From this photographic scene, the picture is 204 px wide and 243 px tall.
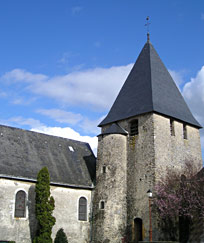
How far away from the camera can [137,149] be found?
73.7ft

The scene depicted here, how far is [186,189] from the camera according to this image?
1989 centimetres

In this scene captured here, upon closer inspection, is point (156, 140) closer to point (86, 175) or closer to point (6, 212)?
point (86, 175)

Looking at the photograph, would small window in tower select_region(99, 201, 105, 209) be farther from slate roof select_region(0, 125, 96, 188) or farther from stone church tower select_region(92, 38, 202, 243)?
slate roof select_region(0, 125, 96, 188)

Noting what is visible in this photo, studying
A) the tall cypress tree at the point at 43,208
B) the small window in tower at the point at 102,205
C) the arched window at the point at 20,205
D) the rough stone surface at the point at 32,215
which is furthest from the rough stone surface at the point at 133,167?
the arched window at the point at 20,205

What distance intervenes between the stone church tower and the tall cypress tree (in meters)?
3.43

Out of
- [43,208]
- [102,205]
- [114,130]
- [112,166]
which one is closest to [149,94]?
[114,130]

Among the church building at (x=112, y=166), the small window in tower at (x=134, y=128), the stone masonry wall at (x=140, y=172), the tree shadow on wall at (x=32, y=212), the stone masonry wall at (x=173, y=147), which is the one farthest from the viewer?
the small window in tower at (x=134, y=128)

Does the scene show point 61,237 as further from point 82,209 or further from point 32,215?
point 82,209

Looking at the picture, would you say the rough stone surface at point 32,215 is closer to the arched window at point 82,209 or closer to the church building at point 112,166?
the church building at point 112,166

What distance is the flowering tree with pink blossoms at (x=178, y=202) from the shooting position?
19.4 m

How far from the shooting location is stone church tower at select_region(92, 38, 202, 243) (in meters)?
21.0

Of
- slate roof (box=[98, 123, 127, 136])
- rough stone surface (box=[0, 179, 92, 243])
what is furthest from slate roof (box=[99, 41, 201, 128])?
rough stone surface (box=[0, 179, 92, 243])

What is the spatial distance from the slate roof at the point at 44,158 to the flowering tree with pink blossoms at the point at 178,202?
5594mm

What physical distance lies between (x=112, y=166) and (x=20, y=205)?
20.8 ft
